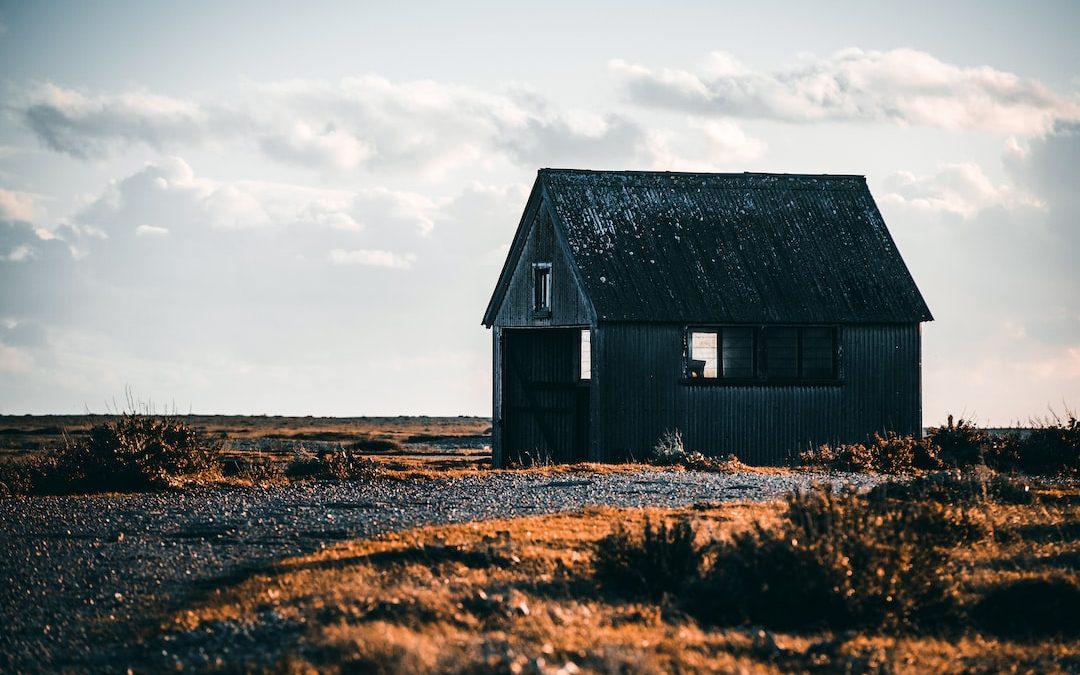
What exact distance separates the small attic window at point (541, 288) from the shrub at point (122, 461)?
10.8m

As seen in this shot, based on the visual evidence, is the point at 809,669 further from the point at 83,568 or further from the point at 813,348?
the point at 813,348

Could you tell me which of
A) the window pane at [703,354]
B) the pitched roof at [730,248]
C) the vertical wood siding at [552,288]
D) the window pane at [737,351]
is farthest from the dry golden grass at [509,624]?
the window pane at [737,351]

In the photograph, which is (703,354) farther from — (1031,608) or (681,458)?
(1031,608)

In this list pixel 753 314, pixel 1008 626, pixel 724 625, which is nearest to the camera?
pixel 724 625

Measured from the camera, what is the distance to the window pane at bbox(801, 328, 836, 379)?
31.6 meters

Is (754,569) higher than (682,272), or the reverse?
(682,272)

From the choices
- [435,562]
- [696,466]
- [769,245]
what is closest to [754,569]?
Answer: [435,562]

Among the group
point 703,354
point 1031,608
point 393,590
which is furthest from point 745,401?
point 393,590

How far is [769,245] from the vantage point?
32469 mm

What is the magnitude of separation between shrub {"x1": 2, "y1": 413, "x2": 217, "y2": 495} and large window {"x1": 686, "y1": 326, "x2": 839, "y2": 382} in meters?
12.8

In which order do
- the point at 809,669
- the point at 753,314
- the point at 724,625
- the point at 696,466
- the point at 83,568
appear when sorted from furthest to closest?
the point at 753,314 < the point at 696,466 < the point at 83,568 < the point at 724,625 < the point at 809,669

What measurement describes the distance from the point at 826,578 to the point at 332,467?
1494 centimetres

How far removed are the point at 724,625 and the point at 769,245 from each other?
21.9 meters

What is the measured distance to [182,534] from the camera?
1606 cm
